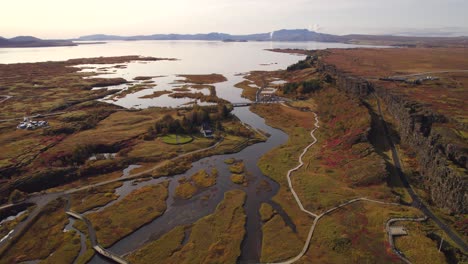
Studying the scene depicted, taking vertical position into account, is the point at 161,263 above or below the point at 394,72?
below

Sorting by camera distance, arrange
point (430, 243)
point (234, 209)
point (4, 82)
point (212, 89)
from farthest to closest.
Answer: point (4, 82) → point (212, 89) → point (234, 209) → point (430, 243)

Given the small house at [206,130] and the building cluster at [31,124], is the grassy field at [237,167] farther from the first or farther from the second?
the building cluster at [31,124]

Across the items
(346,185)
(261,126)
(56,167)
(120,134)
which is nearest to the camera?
(346,185)

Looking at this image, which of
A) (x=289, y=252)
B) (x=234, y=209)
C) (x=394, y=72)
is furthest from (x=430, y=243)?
(x=394, y=72)

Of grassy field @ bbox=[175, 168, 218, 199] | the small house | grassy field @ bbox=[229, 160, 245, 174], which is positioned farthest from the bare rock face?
the small house

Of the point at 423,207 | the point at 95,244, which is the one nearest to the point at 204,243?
the point at 95,244

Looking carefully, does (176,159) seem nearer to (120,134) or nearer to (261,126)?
(120,134)

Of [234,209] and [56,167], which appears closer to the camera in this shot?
[234,209]

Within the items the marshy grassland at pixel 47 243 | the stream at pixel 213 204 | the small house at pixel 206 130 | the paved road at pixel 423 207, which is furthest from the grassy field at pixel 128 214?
the paved road at pixel 423 207
